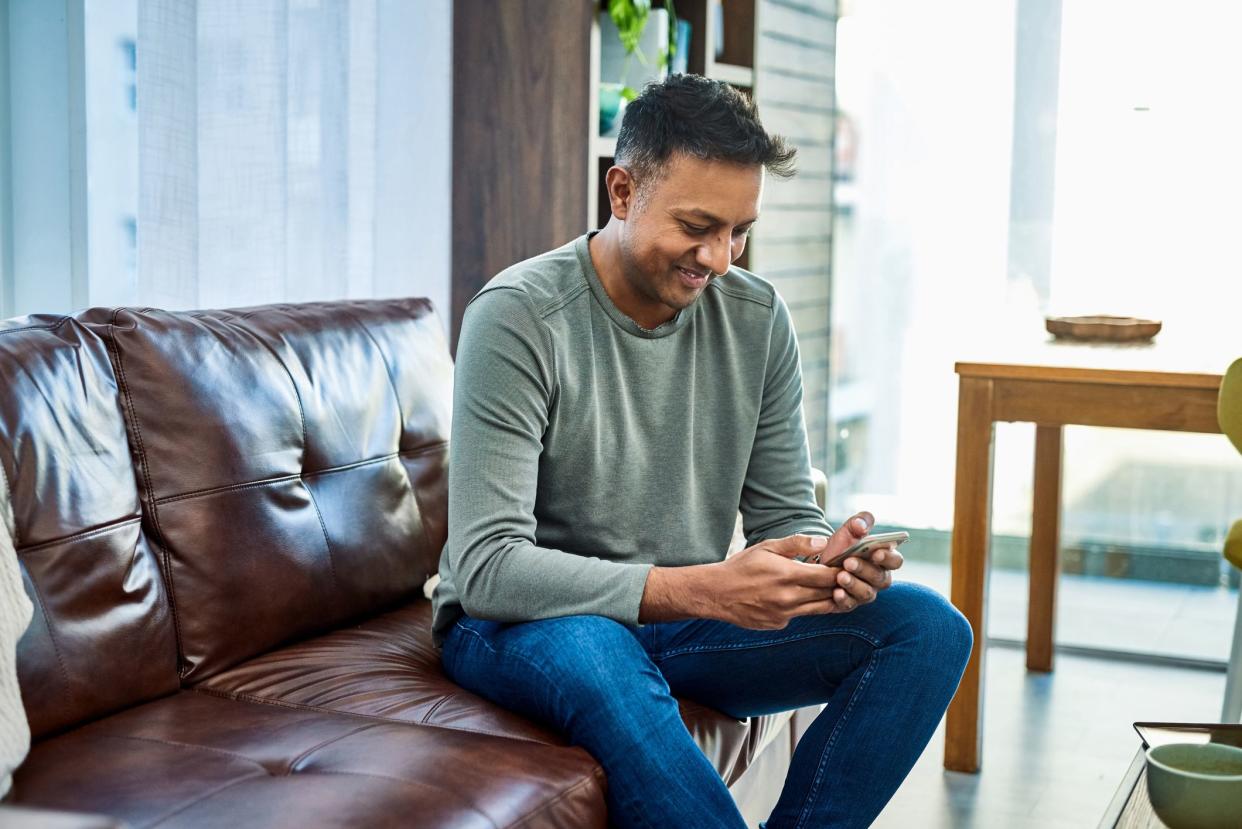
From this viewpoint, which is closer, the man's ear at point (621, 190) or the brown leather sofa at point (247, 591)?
the brown leather sofa at point (247, 591)

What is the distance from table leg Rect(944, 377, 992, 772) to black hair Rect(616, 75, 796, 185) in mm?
965

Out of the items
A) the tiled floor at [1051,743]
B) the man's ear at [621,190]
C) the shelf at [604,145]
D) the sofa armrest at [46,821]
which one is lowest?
the tiled floor at [1051,743]

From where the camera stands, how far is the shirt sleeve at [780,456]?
1.96 meters

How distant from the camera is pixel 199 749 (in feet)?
4.90

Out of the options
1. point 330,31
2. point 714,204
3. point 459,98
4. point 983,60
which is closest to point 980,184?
point 983,60

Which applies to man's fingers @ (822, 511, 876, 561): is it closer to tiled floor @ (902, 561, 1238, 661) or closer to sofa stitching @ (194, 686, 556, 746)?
sofa stitching @ (194, 686, 556, 746)

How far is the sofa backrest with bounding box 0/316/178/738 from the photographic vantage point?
5.05ft

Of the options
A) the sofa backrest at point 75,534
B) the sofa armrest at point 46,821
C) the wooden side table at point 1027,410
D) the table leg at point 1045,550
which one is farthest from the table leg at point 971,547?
the sofa armrest at point 46,821

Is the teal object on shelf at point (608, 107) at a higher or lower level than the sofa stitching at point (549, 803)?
higher

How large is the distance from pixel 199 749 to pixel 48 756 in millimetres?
156

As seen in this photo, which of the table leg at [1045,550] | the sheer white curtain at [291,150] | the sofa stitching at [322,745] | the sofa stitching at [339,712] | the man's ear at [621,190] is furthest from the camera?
the table leg at [1045,550]

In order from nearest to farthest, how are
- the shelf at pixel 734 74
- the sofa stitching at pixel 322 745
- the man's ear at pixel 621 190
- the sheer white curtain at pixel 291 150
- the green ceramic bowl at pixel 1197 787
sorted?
1. the green ceramic bowl at pixel 1197 787
2. the sofa stitching at pixel 322 745
3. the man's ear at pixel 621 190
4. the sheer white curtain at pixel 291 150
5. the shelf at pixel 734 74

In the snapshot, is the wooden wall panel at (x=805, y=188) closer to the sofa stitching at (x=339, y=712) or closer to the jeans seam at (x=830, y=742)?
the jeans seam at (x=830, y=742)

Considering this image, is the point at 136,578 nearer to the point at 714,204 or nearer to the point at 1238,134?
the point at 714,204
